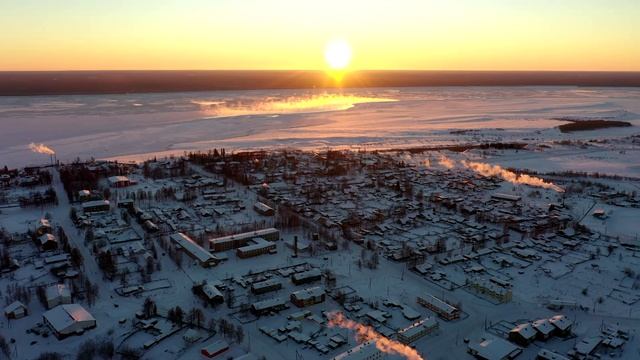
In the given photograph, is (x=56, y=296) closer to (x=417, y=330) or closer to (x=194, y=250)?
(x=194, y=250)

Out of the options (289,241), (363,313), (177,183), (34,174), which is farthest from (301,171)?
(363,313)

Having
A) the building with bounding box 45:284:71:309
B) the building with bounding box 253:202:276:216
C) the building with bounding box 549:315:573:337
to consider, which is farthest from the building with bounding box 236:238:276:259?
the building with bounding box 549:315:573:337

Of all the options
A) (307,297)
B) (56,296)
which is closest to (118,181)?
(56,296)

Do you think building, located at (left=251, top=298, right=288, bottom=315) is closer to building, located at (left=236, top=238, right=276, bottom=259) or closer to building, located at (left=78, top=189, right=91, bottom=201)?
building, located at (left=236, top=238, right=276, bottom=259)

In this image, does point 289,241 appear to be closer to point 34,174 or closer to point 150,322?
point 150,322

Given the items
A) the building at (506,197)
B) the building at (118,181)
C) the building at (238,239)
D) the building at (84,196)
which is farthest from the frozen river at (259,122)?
the building at (238,239)

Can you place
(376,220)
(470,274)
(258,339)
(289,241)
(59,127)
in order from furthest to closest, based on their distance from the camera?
1. (59,127)
2. (376,220)
3. (289,241)
4. (470,274)
5. (258,339)

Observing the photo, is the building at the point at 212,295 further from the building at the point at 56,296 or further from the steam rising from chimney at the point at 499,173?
the steam rising from chimney at the point at 499,173
